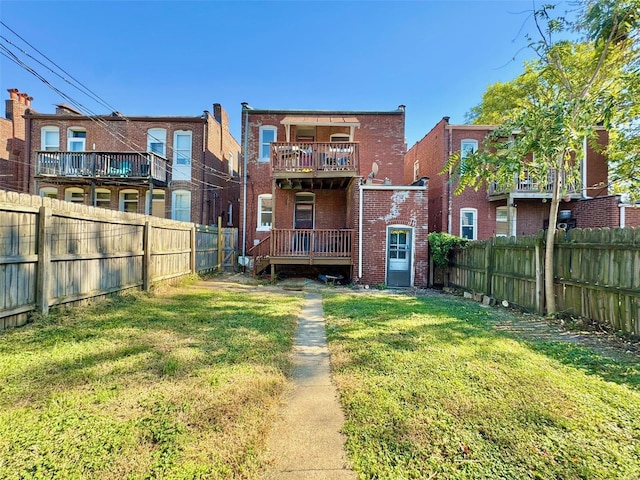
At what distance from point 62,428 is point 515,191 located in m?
17.1

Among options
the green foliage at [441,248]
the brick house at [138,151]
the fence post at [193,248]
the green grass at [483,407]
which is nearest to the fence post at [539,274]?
the green grass at [483,407]

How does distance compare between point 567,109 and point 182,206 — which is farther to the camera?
point 182,206

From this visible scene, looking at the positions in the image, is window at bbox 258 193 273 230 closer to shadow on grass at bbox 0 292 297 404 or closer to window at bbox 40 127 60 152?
shadow on grass at bbox 0 292 297 404

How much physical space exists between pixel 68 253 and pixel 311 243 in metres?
7.46

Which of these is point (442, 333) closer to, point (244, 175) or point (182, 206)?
point (244, 175)

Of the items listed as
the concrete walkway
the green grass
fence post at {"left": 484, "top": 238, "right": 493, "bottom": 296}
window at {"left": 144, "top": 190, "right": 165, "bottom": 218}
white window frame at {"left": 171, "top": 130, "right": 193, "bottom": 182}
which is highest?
white window frame at {"left": 171, "top": 130, "right": 193, "bottom": 182}

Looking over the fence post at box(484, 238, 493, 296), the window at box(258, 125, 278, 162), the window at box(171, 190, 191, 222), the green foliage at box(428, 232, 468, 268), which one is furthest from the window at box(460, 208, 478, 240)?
the window at box(171, 190, 191, 222)

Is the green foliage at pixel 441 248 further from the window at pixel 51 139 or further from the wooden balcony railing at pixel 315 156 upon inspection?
the window at pixel 51 139

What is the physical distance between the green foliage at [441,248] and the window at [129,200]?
15.5m

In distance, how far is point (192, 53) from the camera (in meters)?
13.3

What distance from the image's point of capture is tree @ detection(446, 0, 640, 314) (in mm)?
5797

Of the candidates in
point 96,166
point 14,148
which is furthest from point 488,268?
point 14,148

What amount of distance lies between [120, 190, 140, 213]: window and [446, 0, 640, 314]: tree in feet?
55.0

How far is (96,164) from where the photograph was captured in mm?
15484
